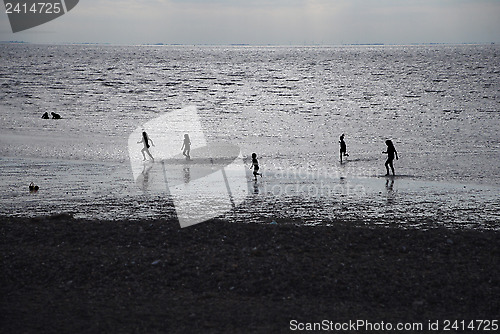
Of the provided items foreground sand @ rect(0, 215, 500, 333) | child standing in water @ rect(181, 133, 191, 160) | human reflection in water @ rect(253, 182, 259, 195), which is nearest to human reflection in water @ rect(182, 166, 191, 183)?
human reflection in water @ rect(253, 182, 259, 195)

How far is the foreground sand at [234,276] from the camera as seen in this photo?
8.37 metres

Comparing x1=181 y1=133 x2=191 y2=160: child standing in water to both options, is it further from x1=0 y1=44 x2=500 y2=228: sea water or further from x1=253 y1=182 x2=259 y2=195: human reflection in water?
x1=253 y1=182 x2=259 y2=195: human reflection in water

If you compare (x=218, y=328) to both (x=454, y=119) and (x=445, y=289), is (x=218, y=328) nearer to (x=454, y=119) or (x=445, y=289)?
(x=445, y=289)

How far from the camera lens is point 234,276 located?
32.1ft

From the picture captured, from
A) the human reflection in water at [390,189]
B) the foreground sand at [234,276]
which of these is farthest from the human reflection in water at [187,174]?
the human reflection in water at [390,189]

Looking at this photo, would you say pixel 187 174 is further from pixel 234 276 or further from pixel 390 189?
pixel 234 276

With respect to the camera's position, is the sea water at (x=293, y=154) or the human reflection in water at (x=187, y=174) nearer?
the sea water at (x=293, y=154)

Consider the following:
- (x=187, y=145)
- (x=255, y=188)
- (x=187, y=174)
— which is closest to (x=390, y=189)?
(x=255, y=188)

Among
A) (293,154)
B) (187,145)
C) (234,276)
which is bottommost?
(293,154)

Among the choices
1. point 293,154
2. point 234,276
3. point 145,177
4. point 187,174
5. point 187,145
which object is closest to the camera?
point 234,276

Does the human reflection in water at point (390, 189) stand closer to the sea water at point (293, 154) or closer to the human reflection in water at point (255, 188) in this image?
the sea water at point (293, 154)

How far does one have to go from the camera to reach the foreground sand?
8367mm

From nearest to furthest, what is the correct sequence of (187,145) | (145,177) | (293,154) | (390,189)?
(390,189) → (145,177) → (187,145) → (293,154)

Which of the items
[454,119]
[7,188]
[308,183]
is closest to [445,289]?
[308,183]
